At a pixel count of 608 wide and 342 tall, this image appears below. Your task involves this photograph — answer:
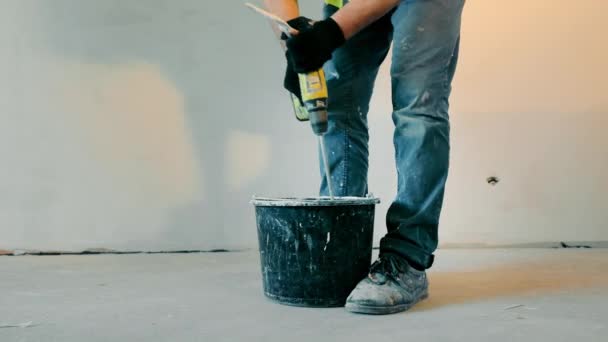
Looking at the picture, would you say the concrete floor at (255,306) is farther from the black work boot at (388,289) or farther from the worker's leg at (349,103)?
the worker's leg at (349,103)

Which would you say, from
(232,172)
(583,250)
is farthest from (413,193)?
(583,250)

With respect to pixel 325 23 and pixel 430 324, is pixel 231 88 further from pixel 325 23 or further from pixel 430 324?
pixel 430 324

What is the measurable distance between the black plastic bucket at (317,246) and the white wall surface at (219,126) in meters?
0.96

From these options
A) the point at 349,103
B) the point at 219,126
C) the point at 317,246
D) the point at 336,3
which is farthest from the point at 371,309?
the point at 219,126

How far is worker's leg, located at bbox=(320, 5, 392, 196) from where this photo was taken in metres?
1.40

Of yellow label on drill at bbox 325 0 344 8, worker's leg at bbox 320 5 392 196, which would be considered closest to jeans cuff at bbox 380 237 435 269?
worker's leg at bbox 320 5 392 196

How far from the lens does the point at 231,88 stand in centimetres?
215

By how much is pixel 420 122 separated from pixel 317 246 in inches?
13.4

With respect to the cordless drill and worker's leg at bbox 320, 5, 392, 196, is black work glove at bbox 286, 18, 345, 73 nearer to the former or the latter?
the cordless drill

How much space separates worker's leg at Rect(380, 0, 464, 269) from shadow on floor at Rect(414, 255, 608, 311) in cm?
15

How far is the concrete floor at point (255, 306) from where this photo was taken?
0.98 m

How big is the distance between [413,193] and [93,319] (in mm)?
687

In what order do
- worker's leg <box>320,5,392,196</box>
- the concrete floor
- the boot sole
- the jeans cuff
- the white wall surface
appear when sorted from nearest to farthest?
1. the concrete floor
2. the boot sole
3. the jeans cuff
4. worker's leg <box>320,5,392,196</box>
5. the white wall surface

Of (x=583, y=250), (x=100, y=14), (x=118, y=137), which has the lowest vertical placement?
(x=583, y=250)
